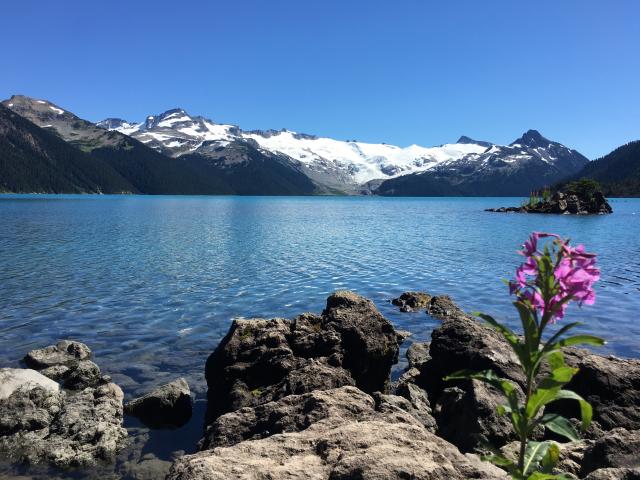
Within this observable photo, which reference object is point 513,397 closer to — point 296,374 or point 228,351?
point 296,374

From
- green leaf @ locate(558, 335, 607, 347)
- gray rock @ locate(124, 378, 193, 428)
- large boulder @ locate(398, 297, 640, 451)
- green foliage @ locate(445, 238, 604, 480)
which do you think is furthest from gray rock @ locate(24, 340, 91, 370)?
green leaf @ locate(558, 335, 607, 347)

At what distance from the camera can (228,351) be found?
647 inches

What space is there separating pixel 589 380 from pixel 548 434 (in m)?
3.12

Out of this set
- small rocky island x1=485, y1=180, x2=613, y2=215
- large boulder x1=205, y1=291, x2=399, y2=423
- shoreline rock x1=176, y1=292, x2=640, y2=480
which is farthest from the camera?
small rocky island x1=485, y1=180, x2=613, y2=215

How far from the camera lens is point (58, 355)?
2041 cm

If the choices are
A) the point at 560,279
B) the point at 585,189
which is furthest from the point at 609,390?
the point at 585,189

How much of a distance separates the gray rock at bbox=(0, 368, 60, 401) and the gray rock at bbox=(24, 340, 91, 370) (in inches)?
133

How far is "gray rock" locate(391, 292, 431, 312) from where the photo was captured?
3101 centimetres

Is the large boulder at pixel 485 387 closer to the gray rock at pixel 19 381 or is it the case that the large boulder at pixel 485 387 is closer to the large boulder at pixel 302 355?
the large boulder at pixel 302 355

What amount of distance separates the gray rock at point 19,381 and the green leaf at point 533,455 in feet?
51.5

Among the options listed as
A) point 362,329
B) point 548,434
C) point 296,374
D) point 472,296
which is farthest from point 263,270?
point 548,434

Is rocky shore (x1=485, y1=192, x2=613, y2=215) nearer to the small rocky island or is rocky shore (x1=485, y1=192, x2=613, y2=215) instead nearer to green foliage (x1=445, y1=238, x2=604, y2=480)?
the small rocky island

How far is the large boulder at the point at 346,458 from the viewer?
619 cm

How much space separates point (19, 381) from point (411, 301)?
2309 centimetres
